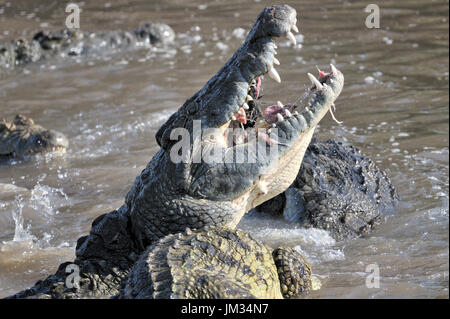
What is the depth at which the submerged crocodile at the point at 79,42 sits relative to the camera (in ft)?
37.2

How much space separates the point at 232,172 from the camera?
3.52 m

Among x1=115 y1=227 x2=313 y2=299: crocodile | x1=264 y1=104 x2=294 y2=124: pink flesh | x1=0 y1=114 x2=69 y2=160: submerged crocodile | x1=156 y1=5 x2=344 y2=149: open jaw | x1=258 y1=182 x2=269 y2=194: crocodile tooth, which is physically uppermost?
x1=156 y1=5 x2=344 y2=149: open jaw

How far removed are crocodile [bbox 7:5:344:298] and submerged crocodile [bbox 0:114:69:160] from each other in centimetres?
393

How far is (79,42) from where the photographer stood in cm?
1166

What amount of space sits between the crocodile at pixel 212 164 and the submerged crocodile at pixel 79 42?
323 inches

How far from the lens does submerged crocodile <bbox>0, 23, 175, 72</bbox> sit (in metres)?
11.3

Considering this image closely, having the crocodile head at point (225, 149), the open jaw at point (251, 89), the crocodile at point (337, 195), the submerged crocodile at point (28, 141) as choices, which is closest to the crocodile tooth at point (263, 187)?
the crocodile head at point (225, 149)

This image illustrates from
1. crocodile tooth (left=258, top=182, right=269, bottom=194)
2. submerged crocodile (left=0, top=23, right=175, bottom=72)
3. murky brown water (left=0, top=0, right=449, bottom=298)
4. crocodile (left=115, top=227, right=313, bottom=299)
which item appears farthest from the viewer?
submerged crocodile (left=0, top=23, right=175, bottom=72)

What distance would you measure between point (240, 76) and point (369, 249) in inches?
77.0

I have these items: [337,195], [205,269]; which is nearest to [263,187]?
[205,269]

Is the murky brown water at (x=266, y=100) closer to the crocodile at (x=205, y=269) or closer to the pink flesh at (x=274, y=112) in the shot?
the crocodile at (x=205, y=269)

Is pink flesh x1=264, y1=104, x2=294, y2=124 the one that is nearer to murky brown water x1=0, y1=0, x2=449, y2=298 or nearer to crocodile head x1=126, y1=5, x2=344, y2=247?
crocodile head x1=126, y1=5, x2=344, y2=247

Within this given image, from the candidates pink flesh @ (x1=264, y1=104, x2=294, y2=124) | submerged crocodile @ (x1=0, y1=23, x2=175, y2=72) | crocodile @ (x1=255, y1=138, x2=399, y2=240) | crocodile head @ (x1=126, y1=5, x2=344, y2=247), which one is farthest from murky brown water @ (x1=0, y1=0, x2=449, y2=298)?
pink flesh @ (x1=264, y1=104, x2=294, y2=124)

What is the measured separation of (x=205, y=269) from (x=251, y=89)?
113cm
